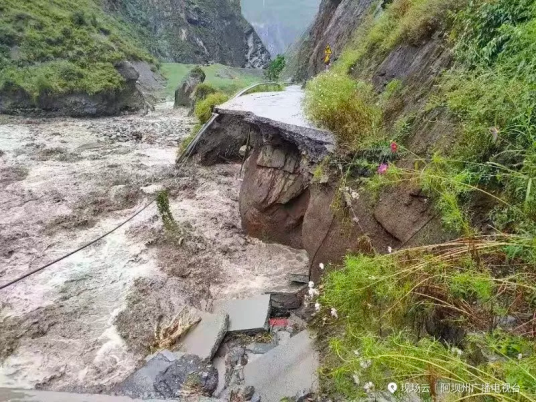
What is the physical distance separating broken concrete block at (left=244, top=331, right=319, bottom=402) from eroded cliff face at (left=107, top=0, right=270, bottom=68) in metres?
52.6

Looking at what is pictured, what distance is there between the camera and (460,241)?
8.69 ft

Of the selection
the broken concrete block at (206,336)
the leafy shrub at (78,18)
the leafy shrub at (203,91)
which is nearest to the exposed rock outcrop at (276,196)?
the broken concrete block at (206,336)

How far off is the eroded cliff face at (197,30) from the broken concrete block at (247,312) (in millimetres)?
51248

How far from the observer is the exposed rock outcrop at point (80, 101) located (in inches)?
835

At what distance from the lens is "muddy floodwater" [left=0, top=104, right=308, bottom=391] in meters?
5.05

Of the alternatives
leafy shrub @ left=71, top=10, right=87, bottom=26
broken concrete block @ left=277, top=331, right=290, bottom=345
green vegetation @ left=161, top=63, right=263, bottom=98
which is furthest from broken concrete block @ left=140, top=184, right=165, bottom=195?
leafy shrub @ left=71, top=10, right=87, bottom=26

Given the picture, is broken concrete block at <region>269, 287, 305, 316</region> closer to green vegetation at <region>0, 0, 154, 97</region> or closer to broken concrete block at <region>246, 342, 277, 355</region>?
broken concrete block at <region>246, 342, 277, 355</region>

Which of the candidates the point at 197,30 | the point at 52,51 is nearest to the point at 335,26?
the point at 52,51

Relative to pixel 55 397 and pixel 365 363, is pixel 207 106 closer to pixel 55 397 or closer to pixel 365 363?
pixel 55 397

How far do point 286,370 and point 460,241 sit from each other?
2.28m

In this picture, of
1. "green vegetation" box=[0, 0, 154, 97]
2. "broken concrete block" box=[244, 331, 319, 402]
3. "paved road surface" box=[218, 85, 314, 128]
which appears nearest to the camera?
"broken concrete block" box=[244, 331, 319, 402]

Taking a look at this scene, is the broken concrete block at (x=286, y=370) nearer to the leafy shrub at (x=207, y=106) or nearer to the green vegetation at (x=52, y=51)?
the leafy shrub at (x=207, y=106)

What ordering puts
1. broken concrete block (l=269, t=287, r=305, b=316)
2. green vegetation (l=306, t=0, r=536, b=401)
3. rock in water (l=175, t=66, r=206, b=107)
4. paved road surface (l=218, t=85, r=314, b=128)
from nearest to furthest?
green vegetation (l=306, t=0, r=536, b=401), broken concrete block (l=269, t=287, r=305, b=316), paved road surface (l=218, t=85, r=314, b=128), rock in water (l=175, t=66, r=206, b=107)

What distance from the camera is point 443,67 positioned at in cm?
487
